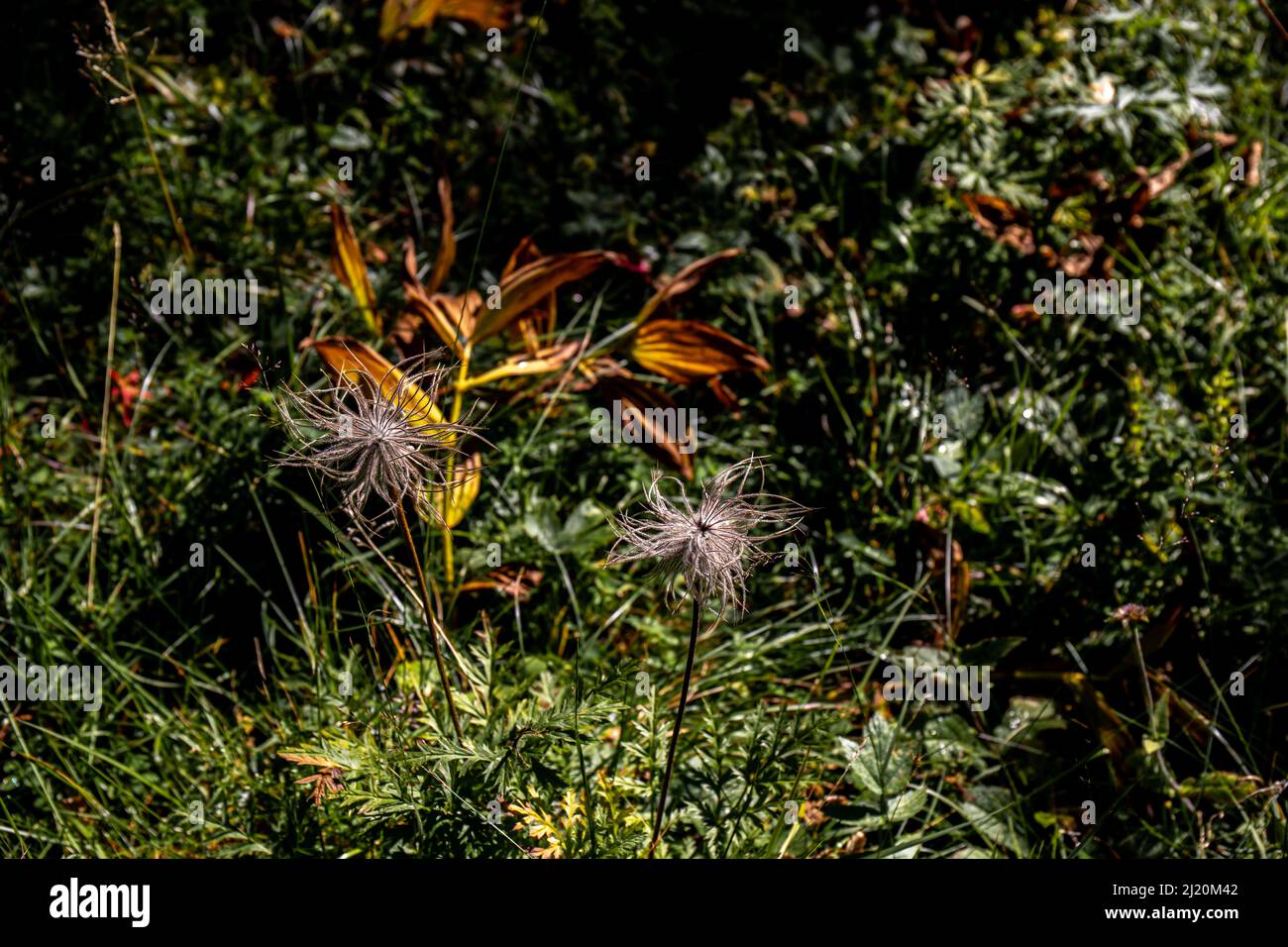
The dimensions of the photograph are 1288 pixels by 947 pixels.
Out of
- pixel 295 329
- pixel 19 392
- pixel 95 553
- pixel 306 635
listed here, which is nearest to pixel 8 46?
pixel 19 392

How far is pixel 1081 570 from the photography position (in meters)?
2.58

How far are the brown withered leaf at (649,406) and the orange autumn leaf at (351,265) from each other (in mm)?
665

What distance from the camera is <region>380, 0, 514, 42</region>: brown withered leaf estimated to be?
343 cm

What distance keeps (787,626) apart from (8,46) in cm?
294

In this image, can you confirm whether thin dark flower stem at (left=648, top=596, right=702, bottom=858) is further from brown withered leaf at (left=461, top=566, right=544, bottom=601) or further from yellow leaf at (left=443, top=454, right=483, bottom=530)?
yellow leaf at (left=443, top=454, right=483, bottom=530)

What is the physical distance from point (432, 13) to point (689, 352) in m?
1.61

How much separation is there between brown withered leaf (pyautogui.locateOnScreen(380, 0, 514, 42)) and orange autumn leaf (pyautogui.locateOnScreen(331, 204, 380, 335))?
100 centimetres

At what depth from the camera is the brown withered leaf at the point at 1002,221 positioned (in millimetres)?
3053

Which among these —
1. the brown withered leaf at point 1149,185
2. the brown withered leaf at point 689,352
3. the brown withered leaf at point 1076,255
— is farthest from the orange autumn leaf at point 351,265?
the brown withered leaf at point 1149,185

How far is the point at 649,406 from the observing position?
2705 mm

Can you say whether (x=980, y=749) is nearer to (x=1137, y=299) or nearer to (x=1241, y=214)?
(x=1137, y=299)

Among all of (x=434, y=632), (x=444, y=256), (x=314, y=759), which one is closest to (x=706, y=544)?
(x=434, y=632)

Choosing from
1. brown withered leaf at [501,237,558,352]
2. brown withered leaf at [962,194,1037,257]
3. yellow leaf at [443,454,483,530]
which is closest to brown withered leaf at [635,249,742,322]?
brown withered leaf at [501,237,558,352]

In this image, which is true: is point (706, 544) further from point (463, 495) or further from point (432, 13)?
point (432, 13)
